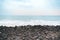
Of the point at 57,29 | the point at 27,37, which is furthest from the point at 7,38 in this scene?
the point at 57,29

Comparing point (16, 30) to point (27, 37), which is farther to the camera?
point (16, 30)

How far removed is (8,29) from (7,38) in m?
0.32

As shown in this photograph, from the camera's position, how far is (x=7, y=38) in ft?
9.16

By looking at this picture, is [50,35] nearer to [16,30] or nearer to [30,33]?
[30,33]

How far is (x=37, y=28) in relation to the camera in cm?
315

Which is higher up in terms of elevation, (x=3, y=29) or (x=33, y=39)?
(x=3, y=29)

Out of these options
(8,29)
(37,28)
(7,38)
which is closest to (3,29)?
(8,29)

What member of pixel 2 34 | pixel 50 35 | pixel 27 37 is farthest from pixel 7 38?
pixel 50 35

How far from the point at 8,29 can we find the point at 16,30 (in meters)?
0.18

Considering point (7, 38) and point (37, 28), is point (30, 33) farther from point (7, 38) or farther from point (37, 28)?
point (7, 38)

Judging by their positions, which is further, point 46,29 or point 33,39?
point 46,29

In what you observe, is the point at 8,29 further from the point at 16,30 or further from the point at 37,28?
the point at 37,28

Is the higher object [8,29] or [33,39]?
[8,29]

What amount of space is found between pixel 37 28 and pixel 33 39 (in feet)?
1.33
